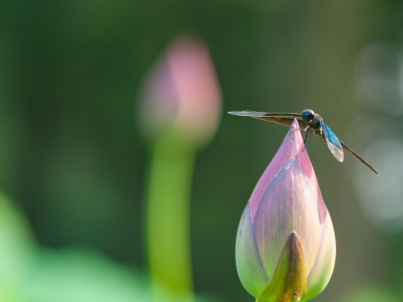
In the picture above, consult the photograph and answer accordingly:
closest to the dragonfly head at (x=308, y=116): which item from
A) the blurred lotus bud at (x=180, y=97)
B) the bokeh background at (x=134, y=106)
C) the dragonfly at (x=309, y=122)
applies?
the dragonfly at (x=309, y=122)

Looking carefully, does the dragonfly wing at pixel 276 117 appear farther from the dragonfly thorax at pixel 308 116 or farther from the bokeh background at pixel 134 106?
the bokeh background at pixel 134 106

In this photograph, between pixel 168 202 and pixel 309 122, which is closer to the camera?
pixel 309 122

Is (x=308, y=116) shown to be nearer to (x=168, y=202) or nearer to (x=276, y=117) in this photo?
(x=276, y=117)

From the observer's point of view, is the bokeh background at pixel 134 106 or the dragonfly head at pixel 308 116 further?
the bokeh background at pixel 134 106

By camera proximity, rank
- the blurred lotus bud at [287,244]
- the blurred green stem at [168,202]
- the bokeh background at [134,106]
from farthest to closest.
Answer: the bokeh background at [134,106] → the blurred green stem at [168,202] → the blurred lotus bud at [287,244]

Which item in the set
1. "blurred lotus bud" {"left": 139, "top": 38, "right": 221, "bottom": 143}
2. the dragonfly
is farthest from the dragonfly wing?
"blurred lotus bud" {"left": 139, "top": 38, "right": 221, "bottom": 143}

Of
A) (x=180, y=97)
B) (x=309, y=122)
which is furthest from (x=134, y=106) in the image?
(x=309, y=122)
